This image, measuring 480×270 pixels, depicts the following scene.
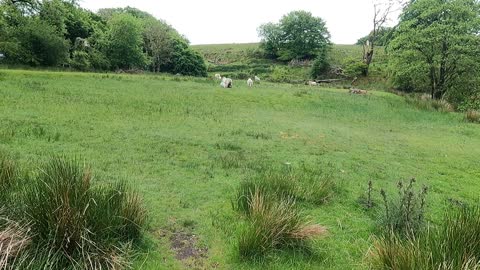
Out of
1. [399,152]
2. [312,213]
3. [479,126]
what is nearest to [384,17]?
[479,126]

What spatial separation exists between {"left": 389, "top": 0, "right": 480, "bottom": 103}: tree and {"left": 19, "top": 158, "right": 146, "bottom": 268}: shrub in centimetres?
2940

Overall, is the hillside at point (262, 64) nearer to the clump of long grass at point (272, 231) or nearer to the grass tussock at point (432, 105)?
the grass tussock at point (432, 105)

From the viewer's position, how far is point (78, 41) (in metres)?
43.9

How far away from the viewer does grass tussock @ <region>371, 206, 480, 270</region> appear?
362 centimetres

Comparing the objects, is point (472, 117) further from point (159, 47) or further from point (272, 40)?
point (272, 40)

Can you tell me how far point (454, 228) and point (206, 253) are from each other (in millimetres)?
3001

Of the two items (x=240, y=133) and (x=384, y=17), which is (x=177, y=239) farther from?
(x=384, y=17)

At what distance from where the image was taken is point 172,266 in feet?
14.7

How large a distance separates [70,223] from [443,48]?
3156 cm

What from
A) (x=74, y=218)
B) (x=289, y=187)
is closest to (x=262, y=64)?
(x=289, y=187)

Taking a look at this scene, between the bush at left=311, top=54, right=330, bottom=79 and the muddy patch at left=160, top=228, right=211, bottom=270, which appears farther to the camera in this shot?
the bush at left=311, top=54, right=330, bottom=79

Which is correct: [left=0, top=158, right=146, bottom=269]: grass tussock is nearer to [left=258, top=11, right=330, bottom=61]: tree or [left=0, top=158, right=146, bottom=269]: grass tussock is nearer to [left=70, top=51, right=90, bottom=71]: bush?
[left=70, top=51, right=90, bottom=71]: bush


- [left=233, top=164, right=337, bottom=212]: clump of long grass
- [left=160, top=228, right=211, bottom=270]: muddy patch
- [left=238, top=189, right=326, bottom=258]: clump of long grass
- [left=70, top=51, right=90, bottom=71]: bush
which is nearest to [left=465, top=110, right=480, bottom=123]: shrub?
[left=233, top=164, right=337, bottom=212]: clump of long grass

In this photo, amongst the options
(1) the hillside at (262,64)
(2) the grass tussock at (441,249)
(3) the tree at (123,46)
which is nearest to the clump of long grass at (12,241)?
(2) the grass tussock at (441,249)
